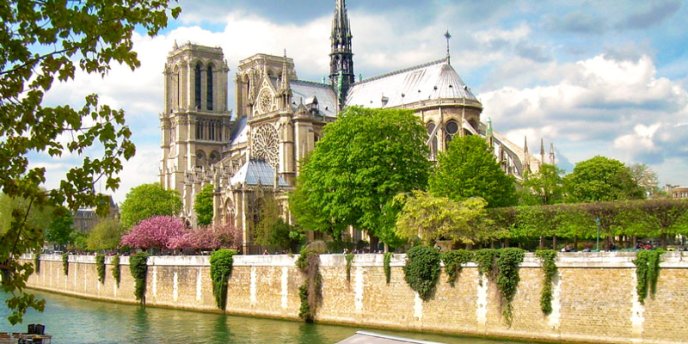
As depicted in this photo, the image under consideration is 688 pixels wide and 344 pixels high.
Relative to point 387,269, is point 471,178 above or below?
above

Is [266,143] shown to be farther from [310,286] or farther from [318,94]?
[310,286]

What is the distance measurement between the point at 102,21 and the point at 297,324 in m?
32.5

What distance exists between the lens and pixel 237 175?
73.9 m

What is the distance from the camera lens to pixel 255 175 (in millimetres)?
73625

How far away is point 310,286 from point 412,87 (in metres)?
46.1

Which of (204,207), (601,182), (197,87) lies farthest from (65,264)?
(197,87)

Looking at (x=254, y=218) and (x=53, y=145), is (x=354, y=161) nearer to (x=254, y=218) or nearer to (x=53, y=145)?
(x=254, y=218)

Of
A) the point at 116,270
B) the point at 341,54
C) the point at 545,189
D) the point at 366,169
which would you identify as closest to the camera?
the point at 366,169

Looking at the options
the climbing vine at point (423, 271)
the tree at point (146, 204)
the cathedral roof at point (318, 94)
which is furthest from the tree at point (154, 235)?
the climbing vine at point (423, 271)

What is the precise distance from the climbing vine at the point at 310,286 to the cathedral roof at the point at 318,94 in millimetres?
47174

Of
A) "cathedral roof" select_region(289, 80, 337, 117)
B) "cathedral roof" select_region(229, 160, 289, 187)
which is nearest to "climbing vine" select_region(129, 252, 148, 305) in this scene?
"cathedral roof" select_region(229, 160, 289, 187)

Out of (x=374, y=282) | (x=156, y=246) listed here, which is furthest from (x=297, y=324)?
(x=156, y=246)

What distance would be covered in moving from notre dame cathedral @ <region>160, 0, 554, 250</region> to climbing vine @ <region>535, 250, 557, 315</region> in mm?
36830

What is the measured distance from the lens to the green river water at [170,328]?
3584 cm
